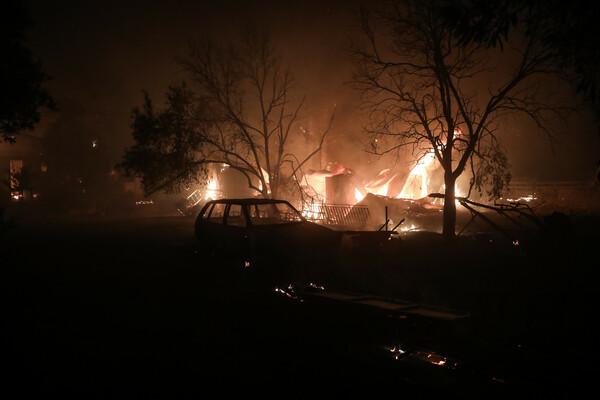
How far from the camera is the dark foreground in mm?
4332

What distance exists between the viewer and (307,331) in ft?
19.2

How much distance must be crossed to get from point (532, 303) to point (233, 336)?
476cm

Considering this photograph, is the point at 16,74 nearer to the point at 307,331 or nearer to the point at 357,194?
the point at 307,331

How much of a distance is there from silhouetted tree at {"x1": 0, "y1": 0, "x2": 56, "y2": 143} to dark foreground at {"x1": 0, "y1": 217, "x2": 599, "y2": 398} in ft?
12.3

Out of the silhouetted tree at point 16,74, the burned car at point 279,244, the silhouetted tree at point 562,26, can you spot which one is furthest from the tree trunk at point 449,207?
the silhouetted tree at point 16,74

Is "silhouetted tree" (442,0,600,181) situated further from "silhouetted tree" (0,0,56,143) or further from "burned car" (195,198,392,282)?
"silhouetted tree" (0,0,56,143)

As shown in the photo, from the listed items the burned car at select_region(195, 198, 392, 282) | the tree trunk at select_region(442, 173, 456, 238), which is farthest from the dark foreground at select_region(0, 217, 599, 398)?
the tree trunk at select_region(442, 173, 456, 238)

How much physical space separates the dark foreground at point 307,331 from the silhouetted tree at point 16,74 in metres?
3.76

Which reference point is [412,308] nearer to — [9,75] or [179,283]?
[179,283]

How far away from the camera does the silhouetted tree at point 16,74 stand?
30.9 feet

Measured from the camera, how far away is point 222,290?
27.5 feet

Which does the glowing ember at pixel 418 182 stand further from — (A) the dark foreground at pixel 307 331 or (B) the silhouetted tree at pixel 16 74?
(B) the silhouetted tree at pixel 16 74

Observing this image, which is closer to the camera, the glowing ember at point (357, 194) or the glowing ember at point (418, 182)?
the glowing ember at point (357, 194)

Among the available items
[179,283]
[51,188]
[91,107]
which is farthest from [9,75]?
[91,107]
